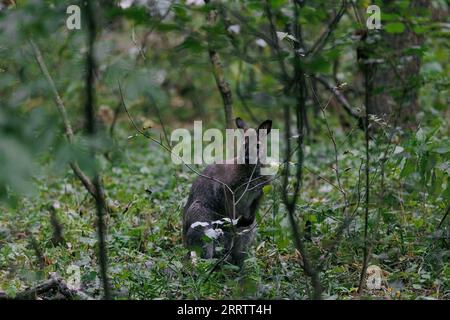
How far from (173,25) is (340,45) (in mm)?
1541

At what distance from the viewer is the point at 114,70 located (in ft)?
9.27

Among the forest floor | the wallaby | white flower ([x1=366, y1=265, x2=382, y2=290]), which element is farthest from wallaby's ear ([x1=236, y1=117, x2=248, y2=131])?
white flower ([x1=366, y1=265, x2=382, y2=290])

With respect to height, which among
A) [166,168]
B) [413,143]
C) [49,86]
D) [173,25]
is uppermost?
[173,25]

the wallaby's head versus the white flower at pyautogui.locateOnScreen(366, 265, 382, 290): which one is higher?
the wallaby's head

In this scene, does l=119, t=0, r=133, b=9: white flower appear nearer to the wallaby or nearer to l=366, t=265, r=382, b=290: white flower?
the wallaby

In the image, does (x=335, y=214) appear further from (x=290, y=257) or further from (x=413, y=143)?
(x=413, y=143)

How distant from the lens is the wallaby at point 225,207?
5703mm

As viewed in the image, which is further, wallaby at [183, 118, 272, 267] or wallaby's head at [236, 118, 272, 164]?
wallaby's head at [236, 118, 272, 164]

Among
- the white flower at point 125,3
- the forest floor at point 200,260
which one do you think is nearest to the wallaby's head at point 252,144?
the forest floor at point 200,260

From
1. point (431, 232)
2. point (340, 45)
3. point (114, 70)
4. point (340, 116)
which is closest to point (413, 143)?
point (431, 232)

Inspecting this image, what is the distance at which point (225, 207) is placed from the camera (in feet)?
20.3

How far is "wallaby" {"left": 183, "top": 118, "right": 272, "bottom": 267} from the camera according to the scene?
5703 mm

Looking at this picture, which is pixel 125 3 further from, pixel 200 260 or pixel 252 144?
pixel 252 144

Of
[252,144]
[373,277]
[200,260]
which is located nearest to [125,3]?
[200,260]
